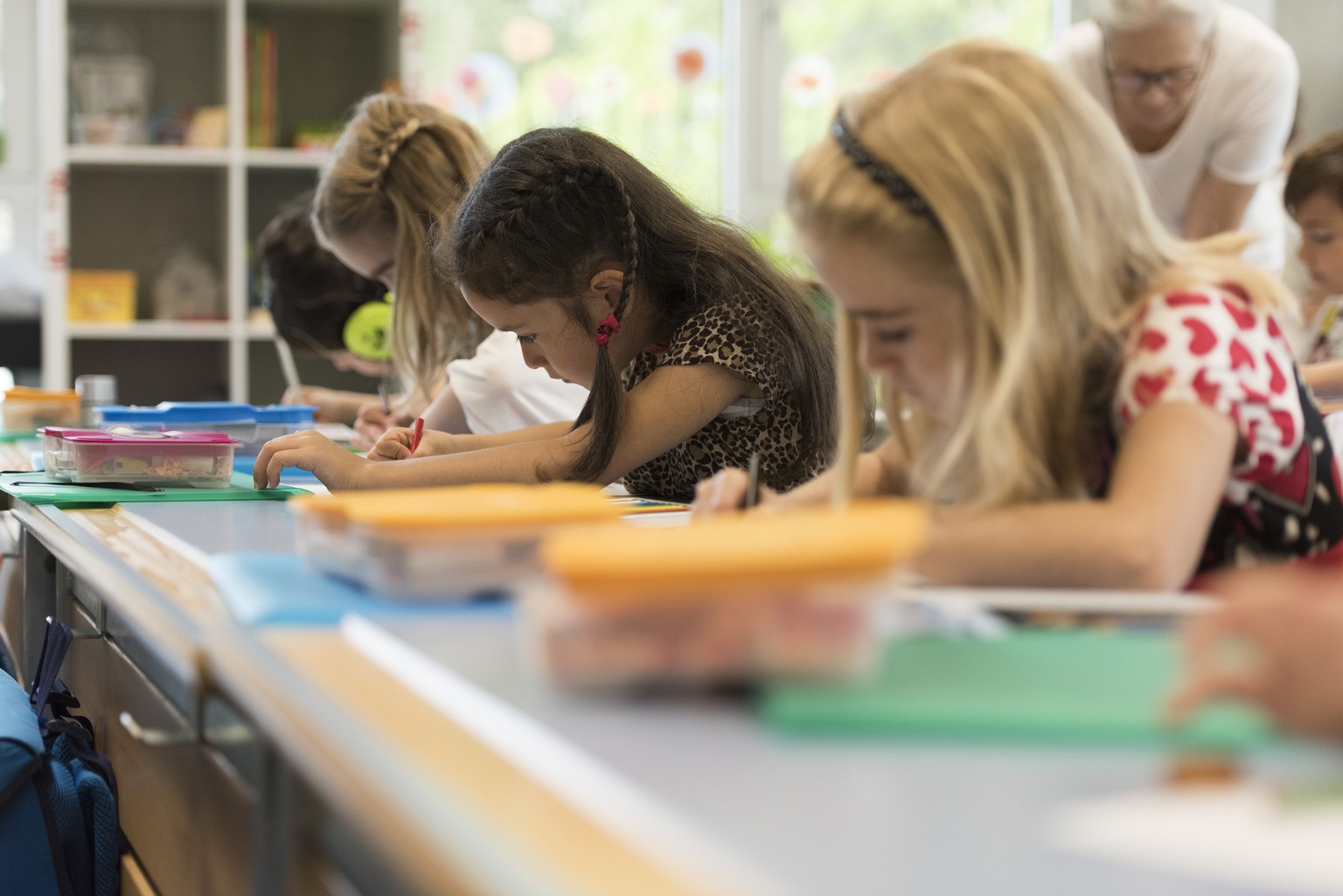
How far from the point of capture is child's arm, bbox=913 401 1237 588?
73cm

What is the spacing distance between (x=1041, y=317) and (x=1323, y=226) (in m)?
1.73

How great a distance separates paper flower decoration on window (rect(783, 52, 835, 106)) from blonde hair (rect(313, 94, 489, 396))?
2.20 meters

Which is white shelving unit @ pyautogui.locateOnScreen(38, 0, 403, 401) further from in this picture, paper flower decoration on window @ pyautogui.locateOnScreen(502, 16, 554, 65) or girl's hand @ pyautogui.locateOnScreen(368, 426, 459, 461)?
girl's hand @ pyautogui.locateOnScreen(368, 426, 459, 461)

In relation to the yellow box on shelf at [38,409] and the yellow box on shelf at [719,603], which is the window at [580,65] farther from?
the yellow box on shelf at [719,603]

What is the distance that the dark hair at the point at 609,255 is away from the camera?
1.45m

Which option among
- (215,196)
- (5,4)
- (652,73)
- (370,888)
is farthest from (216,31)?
(370,888)

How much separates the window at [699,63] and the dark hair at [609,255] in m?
2.47

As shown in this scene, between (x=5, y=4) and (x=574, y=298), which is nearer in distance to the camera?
(x=574, y=298)

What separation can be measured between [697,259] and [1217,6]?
0.87m

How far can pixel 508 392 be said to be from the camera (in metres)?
1.80

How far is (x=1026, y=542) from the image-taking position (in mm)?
749

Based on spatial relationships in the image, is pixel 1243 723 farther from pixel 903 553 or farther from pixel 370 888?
pixel 370 888

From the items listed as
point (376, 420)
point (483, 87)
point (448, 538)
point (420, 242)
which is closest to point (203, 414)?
point (376, 420)

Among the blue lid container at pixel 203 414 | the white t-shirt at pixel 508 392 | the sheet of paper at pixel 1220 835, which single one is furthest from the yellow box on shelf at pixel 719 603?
the blue lid container at pixel 203 414
